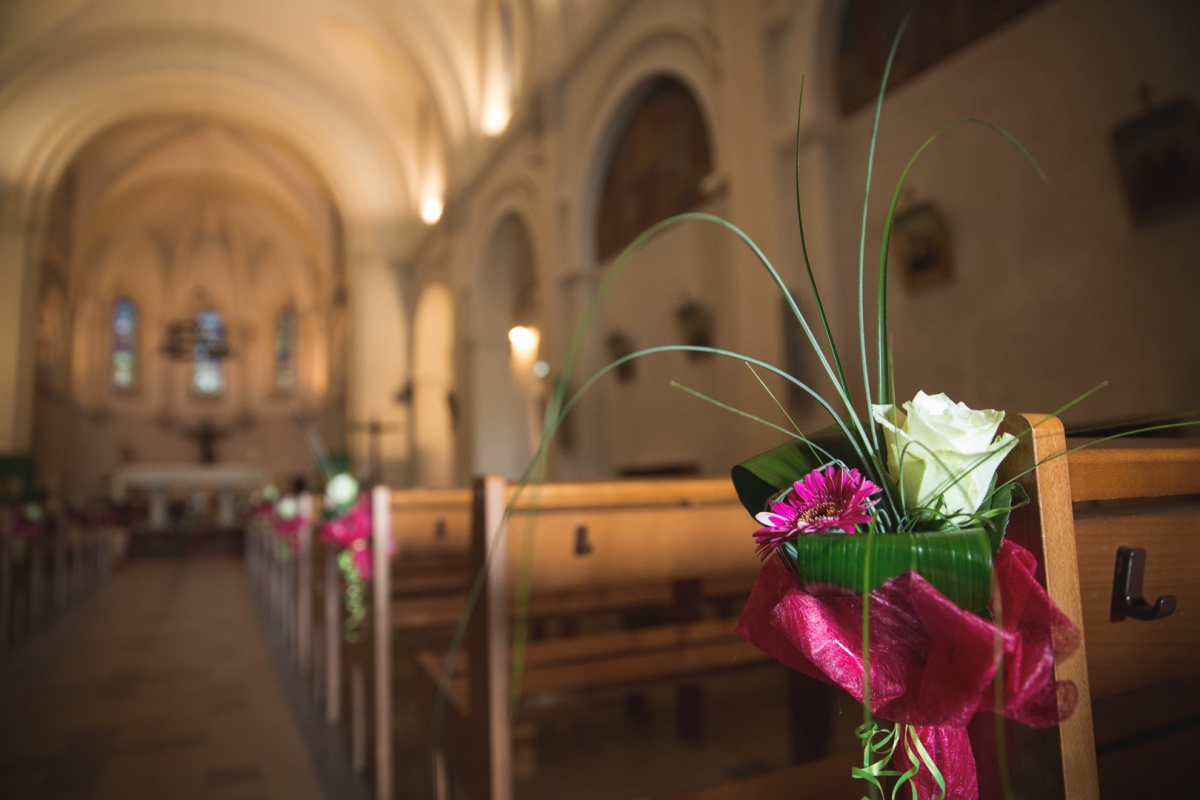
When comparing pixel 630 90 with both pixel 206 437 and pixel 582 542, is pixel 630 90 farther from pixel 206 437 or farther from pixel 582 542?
pixel 206 437

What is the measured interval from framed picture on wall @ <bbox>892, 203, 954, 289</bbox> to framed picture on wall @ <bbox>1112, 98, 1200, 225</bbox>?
2.65 ft

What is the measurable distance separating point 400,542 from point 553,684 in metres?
0.87

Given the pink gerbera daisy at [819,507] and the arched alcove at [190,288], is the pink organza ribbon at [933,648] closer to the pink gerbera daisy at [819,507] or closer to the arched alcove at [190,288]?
the pink gerbera daisy at [819,507]

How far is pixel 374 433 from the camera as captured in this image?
38.6 feet

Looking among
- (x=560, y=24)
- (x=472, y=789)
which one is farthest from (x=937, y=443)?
(x=560, y=24)

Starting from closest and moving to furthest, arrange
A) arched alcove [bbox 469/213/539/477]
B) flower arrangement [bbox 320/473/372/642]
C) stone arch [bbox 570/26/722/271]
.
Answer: flower arrangement [bbox 320/473/372/642]
stone arch [bbox 570/26/722/271]
arched alcove [bbox 469/213/539/477]

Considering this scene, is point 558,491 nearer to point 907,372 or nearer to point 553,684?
point 553,684

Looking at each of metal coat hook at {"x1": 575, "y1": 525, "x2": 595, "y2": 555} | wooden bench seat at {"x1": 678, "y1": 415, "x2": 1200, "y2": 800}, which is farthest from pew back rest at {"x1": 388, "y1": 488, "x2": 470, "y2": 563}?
wooden bench seat at {"x1": 678, "y1": 415, "x2": 1200, "y2": 800}

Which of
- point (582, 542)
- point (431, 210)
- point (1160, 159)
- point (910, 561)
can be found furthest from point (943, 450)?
point (431, 210)

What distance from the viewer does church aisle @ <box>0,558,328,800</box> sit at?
2422mm

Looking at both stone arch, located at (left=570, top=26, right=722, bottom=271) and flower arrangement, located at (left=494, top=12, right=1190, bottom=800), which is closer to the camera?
flower arrangement, located at (left=494, top=12, right=1190, bottom=800)

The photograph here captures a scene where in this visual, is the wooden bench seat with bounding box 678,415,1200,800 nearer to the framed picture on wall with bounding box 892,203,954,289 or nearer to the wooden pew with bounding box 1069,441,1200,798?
the wooden pew with bounding box 1069,441,1200,798

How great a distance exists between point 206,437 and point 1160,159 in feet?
58.2

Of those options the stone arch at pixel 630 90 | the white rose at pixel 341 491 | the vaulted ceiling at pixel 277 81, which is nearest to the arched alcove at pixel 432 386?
the vaulted ceiling at pixel 277 81
